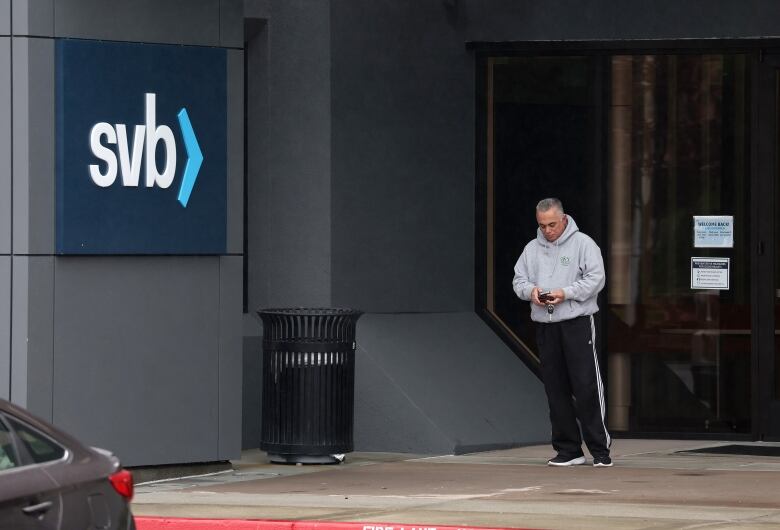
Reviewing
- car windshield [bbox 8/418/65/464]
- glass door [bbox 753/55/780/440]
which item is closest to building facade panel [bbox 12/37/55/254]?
car windshield [bbox 8/418/65/464]

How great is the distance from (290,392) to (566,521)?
3804mm

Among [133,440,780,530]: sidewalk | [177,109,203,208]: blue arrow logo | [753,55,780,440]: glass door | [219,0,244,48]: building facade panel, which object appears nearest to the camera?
[133,440,780,530]: sidewalk

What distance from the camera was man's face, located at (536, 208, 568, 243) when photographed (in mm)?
12750

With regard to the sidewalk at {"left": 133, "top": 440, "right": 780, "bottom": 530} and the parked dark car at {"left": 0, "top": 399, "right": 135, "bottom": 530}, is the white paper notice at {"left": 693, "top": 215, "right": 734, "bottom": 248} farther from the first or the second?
the parked dark car at {"left": 0, "top": 399, "right": 135, "bottom": 530}

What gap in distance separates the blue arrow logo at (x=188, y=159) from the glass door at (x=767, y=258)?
4.96 m

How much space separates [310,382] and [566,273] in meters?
2.06

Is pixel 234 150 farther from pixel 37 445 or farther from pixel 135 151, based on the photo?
pixel 37 445

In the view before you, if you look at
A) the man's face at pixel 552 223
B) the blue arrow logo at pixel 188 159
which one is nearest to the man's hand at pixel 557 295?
the man's face at pixel 552 223

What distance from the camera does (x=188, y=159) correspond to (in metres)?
12.5

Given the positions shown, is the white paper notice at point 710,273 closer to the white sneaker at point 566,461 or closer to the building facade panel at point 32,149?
the white sneaker at point 566,461

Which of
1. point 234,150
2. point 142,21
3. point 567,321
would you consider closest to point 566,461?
point 567,321

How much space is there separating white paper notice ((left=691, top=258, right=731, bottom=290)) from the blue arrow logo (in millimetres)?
4634

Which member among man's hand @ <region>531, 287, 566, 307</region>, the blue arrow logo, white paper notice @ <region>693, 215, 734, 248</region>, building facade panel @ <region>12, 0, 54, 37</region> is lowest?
man's hand @ <region>531, 287, 566, 307</region>

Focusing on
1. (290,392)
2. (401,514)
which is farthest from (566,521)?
(290,392)
